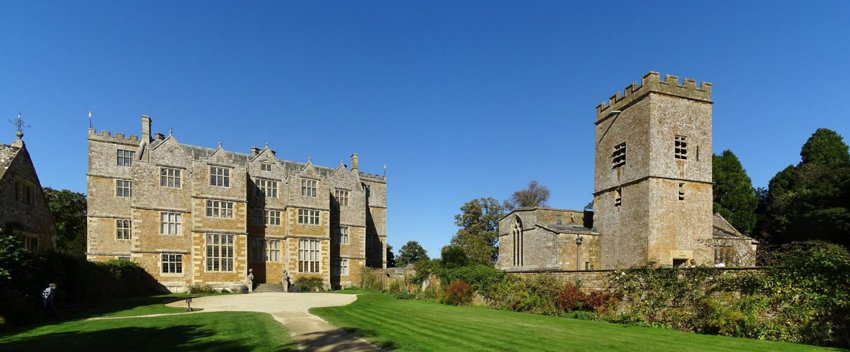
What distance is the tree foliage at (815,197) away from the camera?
3116 cm

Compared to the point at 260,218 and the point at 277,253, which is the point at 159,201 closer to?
the point at 260,218

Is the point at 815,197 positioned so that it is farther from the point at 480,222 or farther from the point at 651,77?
the point at 480,222

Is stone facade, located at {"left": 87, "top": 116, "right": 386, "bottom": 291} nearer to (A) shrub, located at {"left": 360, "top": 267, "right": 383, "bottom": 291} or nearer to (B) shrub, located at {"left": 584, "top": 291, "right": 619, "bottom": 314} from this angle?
(A) shrub, located at {"left": 360, "top": 267, "right": 383, "bottom": 291}

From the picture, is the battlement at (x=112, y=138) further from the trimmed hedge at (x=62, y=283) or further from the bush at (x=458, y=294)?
the bush at (x=458, y=294)

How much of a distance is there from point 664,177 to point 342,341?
1989 centimetres

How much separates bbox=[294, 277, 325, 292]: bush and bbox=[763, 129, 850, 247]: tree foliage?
35.0 meters

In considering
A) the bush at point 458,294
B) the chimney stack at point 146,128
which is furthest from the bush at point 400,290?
the chimney stack at point 146,128

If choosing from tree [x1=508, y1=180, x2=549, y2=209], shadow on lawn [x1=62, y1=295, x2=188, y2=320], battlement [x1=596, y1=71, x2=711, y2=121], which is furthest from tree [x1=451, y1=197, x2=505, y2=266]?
shadow on lawn [x1=62, y1=295, x2=188, y2=320]

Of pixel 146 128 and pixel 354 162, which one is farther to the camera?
pixel 354 162

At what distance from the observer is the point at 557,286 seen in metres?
17.2

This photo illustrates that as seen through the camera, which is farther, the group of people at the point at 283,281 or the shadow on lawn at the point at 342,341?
the group of people at the point at 283,281

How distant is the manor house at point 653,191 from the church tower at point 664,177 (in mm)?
51

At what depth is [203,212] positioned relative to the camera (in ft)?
93.9

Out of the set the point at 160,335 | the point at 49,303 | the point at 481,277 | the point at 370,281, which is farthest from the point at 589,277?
the point at 370,281
